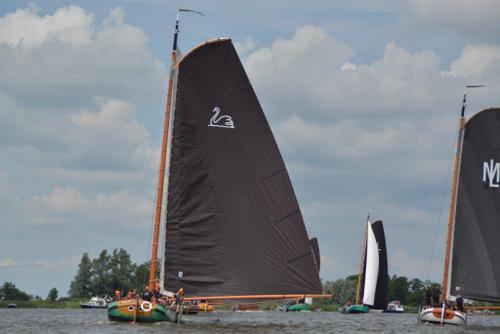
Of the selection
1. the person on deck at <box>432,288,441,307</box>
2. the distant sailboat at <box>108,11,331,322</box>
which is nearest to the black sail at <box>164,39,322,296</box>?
the distant sailboat at <box>108,11,331,322</box>

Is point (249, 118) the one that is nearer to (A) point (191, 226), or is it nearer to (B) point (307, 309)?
(A) point (191, 226)

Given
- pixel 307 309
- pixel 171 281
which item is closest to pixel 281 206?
pixel 171 281

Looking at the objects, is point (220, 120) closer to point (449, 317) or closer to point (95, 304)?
point (449, 317)

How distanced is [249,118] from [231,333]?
1148 centimetres

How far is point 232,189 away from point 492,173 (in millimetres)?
25045

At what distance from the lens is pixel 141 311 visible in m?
57.9

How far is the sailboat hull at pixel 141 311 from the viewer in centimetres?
5788

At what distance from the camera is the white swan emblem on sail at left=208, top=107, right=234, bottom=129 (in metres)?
58.8

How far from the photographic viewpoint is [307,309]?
166500mm

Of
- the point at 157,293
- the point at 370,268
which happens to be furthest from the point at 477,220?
the point at 370,268

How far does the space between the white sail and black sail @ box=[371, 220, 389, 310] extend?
37cm

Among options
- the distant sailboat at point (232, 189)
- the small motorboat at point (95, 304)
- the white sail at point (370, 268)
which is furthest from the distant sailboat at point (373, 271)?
the distant sailboat at point (232, 189)

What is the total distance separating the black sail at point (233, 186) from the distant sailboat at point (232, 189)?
0.05 meters

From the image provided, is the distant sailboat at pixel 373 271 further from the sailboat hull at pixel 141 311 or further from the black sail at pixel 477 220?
the sailboat hull at pixel 141 311
